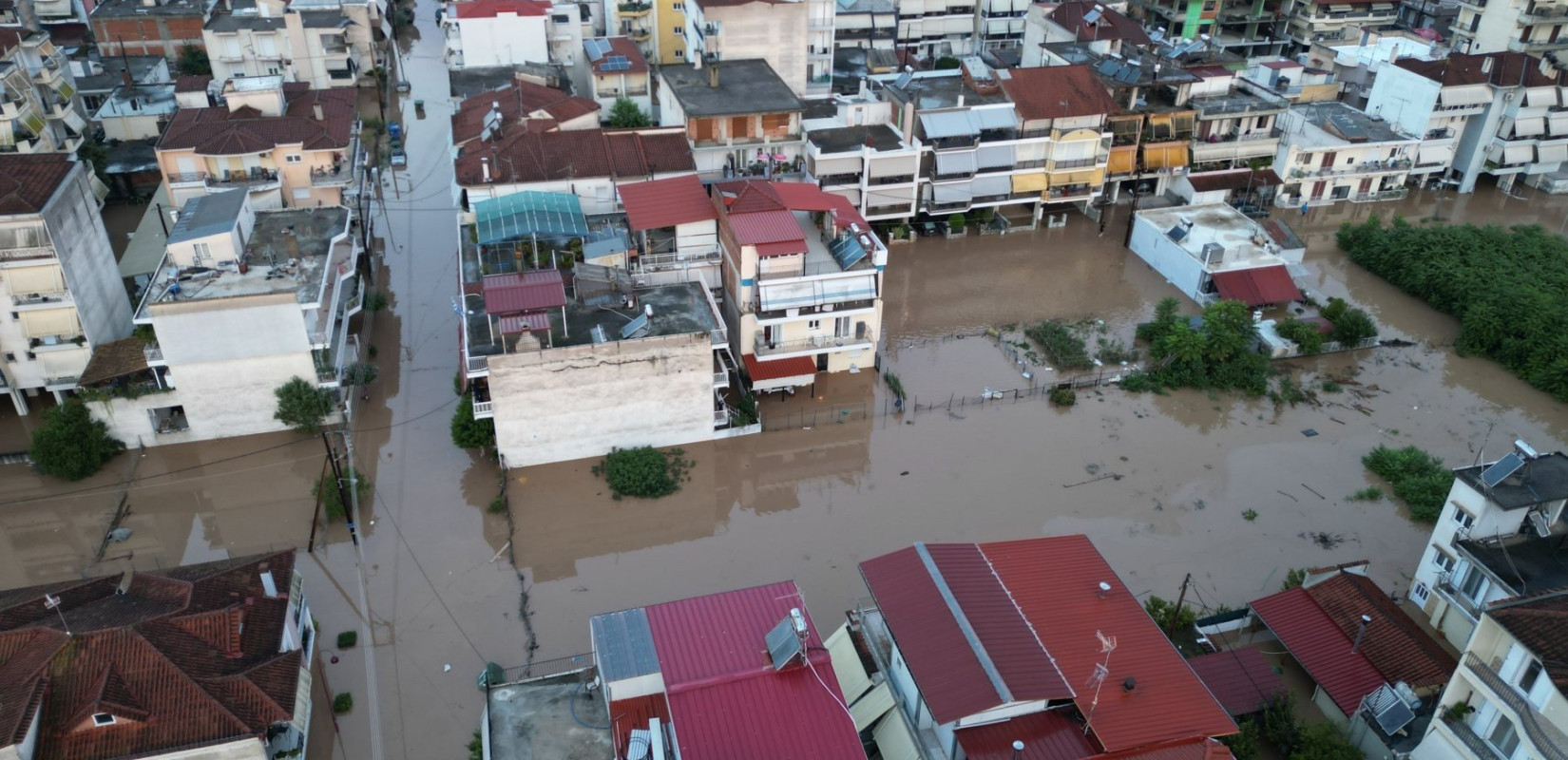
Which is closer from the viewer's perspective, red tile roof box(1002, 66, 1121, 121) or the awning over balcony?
the awning over balcony

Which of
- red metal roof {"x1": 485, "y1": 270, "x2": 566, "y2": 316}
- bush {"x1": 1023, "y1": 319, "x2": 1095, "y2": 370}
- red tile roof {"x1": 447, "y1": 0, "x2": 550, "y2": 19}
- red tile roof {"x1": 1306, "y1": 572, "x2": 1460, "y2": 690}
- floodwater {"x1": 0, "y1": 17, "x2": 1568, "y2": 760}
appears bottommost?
floodwater {"x1": 0, "y1": 17, "x2": 1568, "y2": 760}

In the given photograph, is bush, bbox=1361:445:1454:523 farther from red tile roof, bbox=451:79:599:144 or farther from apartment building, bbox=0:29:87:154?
apartment building, bbox=0:29:87:154

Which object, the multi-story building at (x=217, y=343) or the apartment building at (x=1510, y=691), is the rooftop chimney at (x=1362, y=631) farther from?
the multi-story building at (x=217, y=343)

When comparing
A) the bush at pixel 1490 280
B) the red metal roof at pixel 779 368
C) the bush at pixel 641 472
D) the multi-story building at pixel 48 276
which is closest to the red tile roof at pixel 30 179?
the multi-story building at pixel 48 276

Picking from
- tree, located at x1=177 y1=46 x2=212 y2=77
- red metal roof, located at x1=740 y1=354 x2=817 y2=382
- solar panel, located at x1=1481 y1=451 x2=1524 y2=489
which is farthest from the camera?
tree, located at x1=177 y1=46 x2=212 y2=77

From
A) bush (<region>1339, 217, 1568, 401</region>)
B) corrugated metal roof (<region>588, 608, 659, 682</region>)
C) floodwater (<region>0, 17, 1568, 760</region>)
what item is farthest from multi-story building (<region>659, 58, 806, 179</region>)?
bush (<region>1339, 217, 1568, 401</region>)

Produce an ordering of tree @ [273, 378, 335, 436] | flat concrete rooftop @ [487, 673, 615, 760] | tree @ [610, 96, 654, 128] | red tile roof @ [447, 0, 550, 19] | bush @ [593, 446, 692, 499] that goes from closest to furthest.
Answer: flat concrete rooftop @ [487, 673, 615, 760] → bush @ [593, 446, 692, 499] → tree @ [273, 378, 335, 436] → tree @ [610, 96, 654, 128] → red tile roof @ [447, 0, 550, 19]

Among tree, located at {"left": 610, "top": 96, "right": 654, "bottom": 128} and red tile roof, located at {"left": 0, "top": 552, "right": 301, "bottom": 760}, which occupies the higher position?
tree, located at {"left": 610, "top": 96, "right": 654, "bottom": 128}
